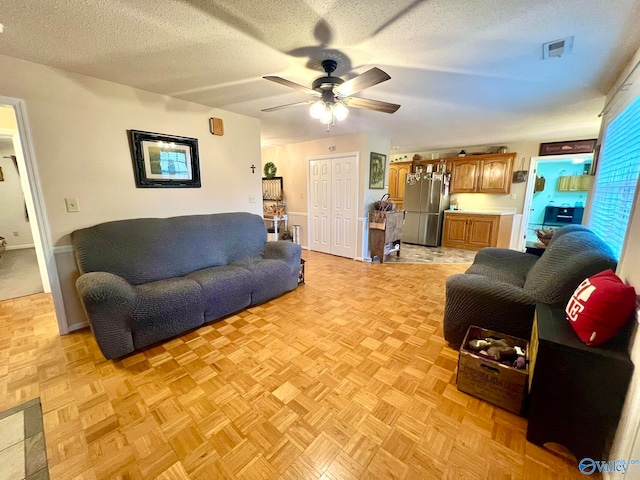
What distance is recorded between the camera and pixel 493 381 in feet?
4.89

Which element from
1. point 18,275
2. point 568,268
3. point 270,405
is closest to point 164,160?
point 270,405

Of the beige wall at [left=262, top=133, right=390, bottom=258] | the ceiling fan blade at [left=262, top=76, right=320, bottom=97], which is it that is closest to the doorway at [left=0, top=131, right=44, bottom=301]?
the beige wall at [left=262, top=133, right=390, bottom=258]

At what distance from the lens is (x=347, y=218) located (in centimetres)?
466

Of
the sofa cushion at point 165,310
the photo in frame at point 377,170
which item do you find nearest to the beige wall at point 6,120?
the sofa cushion at point 165,310

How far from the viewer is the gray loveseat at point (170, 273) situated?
6.05 feet

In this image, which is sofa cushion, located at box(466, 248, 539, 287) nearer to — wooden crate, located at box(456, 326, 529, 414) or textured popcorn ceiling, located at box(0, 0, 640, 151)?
wooden crate, located at box(456, 326, 529, 414)

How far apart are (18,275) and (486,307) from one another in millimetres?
5794

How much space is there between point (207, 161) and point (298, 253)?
1.58 m

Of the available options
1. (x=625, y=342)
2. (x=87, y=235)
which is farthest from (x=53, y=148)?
(x=625, y=342)

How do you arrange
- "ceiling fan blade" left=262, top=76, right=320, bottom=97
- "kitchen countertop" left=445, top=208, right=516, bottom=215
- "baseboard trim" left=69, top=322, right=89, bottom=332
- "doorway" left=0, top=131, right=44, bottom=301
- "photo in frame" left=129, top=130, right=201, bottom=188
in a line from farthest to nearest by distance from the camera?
"kitchen countertop" left=445, top=208, right=516, bottom=215
"doorway" left=0, top=131, right=44, bottom=301
"photo in frame" left=129, top=130, right=201, bottom=188
"baseboard trim" left=69, top=322, right=89, bottom=332
"ceiling fan blade" left=262, top=76, right=320, bottom=97

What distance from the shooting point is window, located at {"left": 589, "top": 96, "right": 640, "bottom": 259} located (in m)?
1.66

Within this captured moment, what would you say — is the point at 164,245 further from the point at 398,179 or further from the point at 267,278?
the point at 398,179

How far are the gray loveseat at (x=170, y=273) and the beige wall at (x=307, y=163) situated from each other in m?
1.81

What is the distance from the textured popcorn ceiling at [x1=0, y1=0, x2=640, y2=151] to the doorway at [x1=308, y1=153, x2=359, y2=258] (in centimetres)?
178
